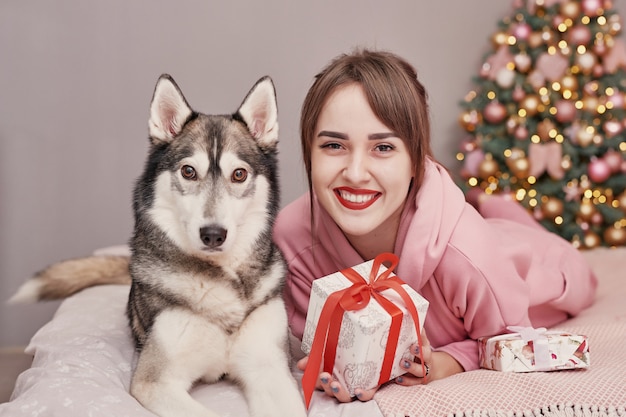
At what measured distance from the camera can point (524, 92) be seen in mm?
3852

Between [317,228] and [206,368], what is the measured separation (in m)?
0.73

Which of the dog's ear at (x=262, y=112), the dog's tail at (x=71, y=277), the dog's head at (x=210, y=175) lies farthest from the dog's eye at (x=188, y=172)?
the dog's tail at (x=71, y=277)

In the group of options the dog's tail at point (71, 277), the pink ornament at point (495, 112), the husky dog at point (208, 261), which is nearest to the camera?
the husky dog at point (208, 261)

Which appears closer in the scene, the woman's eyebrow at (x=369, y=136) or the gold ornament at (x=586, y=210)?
the woman's eyebrow at (x=369, y=136)

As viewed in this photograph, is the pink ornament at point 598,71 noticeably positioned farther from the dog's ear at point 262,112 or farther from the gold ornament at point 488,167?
the dog's ear at point 262,112

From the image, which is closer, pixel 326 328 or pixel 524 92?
pixel 326 328

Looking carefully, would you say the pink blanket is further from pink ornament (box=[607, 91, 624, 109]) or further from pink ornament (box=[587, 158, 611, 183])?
pink ornament (box=[607, 91, 624, 109])

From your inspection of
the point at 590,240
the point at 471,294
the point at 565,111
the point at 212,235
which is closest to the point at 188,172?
the point at 212,235

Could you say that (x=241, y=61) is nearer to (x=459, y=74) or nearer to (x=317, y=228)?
(x=459, y=74)

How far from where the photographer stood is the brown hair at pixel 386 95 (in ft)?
6.18

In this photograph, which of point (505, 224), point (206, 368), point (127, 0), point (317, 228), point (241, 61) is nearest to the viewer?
point (206, 368)

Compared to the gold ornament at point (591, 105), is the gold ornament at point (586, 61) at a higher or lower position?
higher

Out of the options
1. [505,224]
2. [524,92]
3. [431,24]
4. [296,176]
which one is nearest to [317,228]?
[505,224]

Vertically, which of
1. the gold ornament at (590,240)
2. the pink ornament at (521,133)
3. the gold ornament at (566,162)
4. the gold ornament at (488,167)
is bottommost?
the gold ornament at (590,240)
